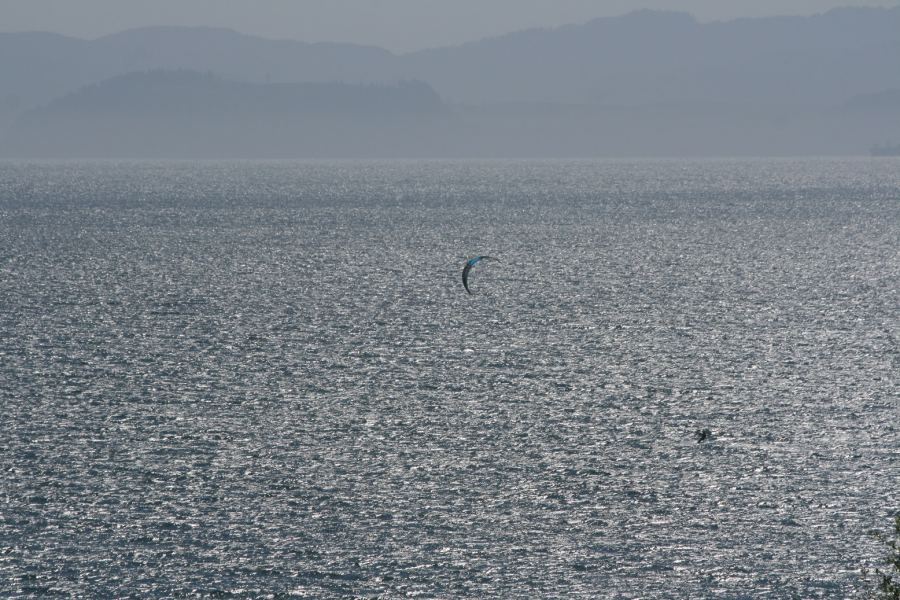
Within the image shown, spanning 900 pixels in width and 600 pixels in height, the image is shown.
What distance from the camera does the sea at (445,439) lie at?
3703cm

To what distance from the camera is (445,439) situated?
174 feet

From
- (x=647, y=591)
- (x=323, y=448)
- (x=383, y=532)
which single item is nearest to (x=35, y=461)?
(x=323, y=448)

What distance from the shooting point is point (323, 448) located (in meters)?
51.3

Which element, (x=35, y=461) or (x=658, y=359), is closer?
(x=35, y=461)

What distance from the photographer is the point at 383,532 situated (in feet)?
131

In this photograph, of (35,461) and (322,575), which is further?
(35,461)

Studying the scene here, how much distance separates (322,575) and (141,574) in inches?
201

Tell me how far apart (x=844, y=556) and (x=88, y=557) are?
2238cm

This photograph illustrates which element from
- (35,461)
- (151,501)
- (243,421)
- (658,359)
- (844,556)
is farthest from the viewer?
(658,359)

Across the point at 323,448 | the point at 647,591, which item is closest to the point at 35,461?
the point at 323,448

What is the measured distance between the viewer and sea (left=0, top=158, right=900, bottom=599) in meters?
37.0

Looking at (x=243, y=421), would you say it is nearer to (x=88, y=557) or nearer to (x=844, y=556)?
(x=88, y=557)

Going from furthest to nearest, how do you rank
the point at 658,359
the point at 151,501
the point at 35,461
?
1. the point at 658,359
2. the point at 35,461
3. the point at 151,501

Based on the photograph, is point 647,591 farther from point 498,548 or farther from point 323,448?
point 323,448
